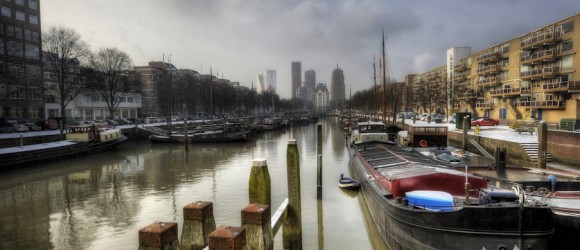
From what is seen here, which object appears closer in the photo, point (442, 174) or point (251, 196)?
point (251, 196)

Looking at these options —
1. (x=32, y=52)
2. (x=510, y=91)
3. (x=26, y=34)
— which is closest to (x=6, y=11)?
(x=26, y=34)

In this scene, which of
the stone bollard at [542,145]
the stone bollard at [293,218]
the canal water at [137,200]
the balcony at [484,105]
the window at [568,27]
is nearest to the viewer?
the stone bollard at [293,218]

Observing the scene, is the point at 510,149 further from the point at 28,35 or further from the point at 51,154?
the point at 28,35

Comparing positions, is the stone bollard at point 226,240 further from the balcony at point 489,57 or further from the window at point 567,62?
the balcony at point 489,57

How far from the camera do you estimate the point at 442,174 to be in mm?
12469

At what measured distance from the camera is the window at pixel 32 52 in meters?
65.2

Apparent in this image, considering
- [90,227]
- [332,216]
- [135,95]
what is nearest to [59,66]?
[135,95]

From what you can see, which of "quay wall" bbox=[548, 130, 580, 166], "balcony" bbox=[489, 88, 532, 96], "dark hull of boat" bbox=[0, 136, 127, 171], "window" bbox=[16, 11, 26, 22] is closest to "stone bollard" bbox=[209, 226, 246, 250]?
"quay wall" bbox=[548, 130, 580, 166]

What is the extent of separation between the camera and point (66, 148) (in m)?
38.2

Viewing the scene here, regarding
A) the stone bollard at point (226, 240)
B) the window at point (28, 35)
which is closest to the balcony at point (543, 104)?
the stone bollard at point (226, 240)

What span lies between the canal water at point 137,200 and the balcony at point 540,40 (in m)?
38.9

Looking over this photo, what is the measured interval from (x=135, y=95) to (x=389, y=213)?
101 m

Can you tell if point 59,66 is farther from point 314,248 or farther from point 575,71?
point 575,71

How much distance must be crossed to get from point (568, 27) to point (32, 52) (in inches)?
3434
